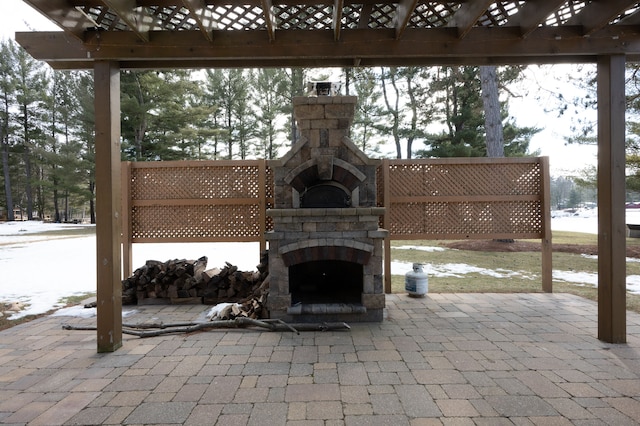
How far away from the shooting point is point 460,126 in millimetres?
14898

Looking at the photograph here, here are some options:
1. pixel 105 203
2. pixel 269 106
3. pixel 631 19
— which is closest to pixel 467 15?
pixel 631 19

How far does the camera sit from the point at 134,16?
8.84ft

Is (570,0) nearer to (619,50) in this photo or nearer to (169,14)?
(619,50)

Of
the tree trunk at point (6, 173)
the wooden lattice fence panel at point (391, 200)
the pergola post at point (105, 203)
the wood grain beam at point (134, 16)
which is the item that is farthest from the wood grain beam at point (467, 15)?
the tree trunk at point (6, 173)

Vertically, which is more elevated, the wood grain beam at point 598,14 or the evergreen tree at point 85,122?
the evergreen tree at point 85,122

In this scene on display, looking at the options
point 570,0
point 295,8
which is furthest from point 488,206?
point 295,8

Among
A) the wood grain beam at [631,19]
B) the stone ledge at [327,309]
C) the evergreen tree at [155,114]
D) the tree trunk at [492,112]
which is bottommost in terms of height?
the stone ledge at [327,309]

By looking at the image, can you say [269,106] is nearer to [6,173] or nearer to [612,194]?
[612,194]

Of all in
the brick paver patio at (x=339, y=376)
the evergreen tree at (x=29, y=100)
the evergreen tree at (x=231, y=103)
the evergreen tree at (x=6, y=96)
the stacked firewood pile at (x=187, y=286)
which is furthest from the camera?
the evergreen tree at (x=29, y=100)

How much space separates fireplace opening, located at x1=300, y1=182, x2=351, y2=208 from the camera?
3924 mm

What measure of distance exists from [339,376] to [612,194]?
311cm

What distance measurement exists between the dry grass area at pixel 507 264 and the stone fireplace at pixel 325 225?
1.52 meters

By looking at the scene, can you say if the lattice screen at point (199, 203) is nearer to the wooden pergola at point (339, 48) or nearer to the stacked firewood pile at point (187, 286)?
the stacked firewood pile at point (187, 286)

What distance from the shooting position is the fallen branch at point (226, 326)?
3.34 metres
